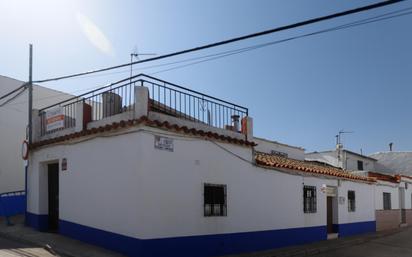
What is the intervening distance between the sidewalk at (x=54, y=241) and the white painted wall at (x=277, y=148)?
11.0 meters

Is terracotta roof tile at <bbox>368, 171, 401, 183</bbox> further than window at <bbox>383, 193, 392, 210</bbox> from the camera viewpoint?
No

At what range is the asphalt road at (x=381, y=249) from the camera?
15603mm

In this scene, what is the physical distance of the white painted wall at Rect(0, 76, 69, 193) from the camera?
19.5 m

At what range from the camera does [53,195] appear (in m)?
14.6

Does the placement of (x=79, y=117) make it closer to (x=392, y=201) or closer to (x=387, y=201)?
(x=387, y=201)

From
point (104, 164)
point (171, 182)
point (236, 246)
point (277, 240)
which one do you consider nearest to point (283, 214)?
point (277, 240)

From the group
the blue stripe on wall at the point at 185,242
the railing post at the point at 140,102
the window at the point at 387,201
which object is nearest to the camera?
the blue stripe on wall at the point at 185,242

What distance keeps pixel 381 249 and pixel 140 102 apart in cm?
1199

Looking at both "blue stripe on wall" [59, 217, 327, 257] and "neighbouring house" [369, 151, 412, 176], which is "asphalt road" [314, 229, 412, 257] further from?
"neighbouring house" [369, 151, 412, 176]

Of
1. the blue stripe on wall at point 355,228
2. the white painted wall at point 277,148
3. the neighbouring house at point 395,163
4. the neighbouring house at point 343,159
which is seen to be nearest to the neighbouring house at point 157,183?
the blue stripe on wall at point 355,228

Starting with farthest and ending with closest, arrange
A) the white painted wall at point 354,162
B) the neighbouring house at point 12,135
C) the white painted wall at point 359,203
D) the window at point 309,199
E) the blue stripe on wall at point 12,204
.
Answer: the white painted wall at point 354,162 < the white painted wall at point 359,203 < the neighbouring house at point 12,135 < the window at point 309,199 < the blue stripe on wall at point 12,204

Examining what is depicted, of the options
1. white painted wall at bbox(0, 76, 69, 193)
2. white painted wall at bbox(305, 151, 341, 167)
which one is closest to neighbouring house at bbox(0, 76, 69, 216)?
white painted wall at bbox(0, 76, 69, 193)

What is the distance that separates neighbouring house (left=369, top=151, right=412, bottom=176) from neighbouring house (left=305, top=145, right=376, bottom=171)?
400cm

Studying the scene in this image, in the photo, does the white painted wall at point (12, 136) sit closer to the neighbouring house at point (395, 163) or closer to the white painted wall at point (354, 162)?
the white painted wall at point (354, 162)
